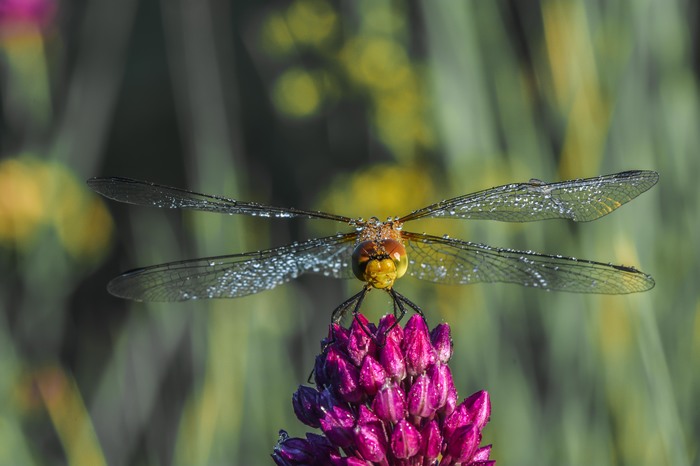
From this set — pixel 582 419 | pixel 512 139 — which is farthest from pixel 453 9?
pixel 582 419

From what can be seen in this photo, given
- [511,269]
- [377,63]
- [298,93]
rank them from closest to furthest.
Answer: [511,269], [377,63], [298,93]

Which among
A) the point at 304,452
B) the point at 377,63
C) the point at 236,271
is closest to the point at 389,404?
the point at 304,452

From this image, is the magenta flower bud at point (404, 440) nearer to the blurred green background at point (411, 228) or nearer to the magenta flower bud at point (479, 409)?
the magenta flower bud at point (479, 409)

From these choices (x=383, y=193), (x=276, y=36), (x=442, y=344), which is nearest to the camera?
(x=442, y=344)

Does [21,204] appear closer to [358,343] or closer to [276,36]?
[276,36]

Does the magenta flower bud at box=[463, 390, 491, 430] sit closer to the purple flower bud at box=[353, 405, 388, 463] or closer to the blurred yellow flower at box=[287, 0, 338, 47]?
the purple flower bud at box=[353, 405, 388, 463]
